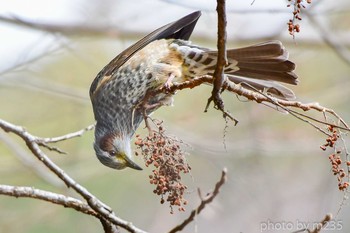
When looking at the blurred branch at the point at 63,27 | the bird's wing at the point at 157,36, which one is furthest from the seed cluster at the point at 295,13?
the blurred branch at the point at 63,27

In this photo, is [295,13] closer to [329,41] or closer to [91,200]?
[91,200]

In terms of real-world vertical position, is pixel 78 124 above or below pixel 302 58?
below

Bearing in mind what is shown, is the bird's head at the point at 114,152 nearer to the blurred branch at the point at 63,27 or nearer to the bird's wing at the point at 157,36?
the bird's wing at the point at 157,36

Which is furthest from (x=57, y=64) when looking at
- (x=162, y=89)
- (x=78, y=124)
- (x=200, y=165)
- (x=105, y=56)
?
(x=162, y=89)

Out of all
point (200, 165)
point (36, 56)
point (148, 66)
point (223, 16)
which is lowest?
point (200, 165)

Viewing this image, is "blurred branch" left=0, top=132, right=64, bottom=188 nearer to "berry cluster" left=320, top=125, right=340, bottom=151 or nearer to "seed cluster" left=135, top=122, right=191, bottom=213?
"seed cluster" left=135, top=122, right=191, bottom=213

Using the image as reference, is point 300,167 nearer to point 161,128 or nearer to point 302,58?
point 302,58
